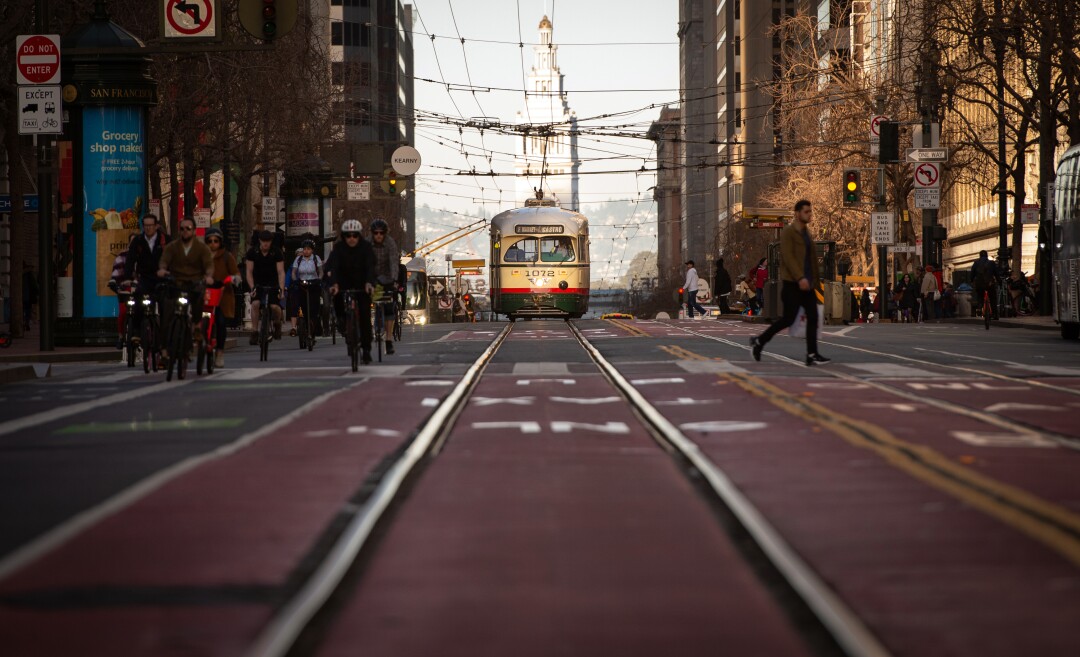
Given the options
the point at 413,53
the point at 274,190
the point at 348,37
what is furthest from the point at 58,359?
the point at 413,53

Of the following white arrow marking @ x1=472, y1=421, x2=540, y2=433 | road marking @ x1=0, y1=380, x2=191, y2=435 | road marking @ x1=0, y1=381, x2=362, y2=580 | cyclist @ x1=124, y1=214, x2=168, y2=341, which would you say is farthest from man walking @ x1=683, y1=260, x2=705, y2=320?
white arrow marking @ x1=472, y1=421, x2=540, y2=433

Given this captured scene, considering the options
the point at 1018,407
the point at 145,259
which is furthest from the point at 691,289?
the point at 1018,407

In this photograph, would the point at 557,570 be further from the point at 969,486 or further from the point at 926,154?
the point at 926,154

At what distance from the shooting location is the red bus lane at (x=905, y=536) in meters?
5.28

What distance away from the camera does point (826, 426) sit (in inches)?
474

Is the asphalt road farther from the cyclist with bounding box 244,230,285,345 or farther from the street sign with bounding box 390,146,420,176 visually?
the street sign with bounding box 390,146,420,176

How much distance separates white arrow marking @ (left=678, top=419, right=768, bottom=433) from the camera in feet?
39.1

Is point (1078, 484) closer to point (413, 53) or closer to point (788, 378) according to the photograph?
point (788, 378)

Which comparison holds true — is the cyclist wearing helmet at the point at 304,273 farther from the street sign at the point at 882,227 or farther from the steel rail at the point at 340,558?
the street sign at the point at 882,227

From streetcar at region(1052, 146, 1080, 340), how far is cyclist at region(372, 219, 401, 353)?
1126cm

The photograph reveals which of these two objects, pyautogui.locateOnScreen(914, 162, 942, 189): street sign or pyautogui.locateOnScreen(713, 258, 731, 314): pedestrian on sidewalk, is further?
pyautogui.locateOnScreen(713, 258, 731, 314): pedestrian on sidewalk

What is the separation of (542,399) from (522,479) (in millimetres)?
6042

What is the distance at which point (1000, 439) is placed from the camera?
36.6ft

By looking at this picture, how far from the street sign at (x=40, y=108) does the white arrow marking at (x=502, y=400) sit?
36.4 ft
